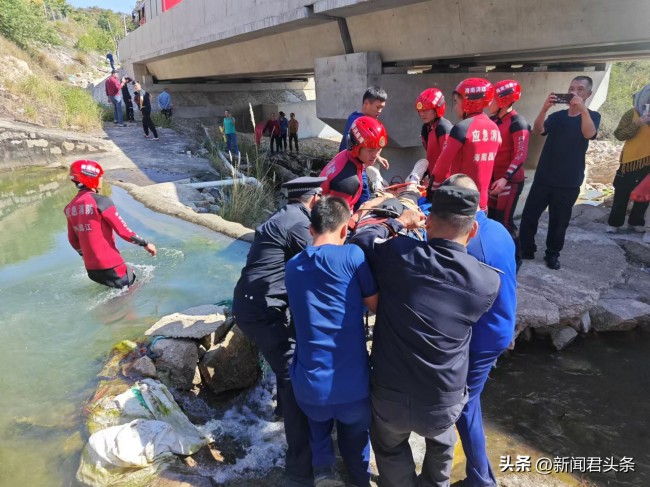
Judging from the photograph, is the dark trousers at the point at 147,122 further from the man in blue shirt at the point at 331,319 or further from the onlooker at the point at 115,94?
the man in blue shirt at the point at 331,319

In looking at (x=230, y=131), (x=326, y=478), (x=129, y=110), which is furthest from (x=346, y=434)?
(x=129, y=110)

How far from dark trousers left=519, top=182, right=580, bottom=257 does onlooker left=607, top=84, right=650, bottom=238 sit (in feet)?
5.77

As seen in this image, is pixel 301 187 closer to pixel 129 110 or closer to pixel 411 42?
pixel 411 42

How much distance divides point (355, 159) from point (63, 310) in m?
2.88

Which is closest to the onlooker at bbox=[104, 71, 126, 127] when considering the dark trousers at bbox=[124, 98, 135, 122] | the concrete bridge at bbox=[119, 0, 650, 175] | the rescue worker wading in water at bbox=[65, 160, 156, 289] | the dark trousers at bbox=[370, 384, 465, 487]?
the dark trousers at bbox=[124, 98, 135, 122]

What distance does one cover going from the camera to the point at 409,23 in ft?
19.1

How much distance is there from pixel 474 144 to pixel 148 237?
13.4 ft

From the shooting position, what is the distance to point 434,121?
12.7ft

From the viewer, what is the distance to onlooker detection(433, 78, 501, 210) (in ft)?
10.6

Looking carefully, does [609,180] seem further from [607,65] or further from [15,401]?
[15,401]

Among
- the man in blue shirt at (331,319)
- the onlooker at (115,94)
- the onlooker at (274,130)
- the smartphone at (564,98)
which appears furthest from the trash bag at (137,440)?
the onlooker at (115,94)

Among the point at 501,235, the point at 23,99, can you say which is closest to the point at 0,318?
the point at 501,235

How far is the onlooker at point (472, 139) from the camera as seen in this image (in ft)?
10.6

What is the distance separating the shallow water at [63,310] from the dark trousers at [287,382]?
1.12 metres
